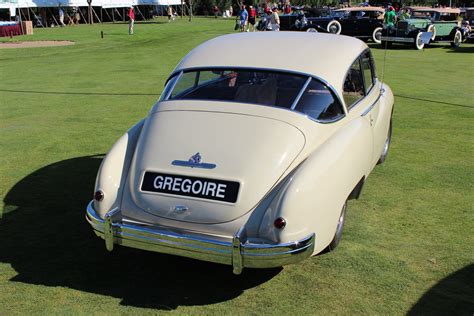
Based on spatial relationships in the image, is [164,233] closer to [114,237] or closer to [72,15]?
[114,237]

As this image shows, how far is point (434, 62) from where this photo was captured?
1658cm

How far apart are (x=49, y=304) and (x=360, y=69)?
3.62m

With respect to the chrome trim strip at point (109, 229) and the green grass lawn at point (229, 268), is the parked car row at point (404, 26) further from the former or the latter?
the chrome trim strip at point (109, 229)

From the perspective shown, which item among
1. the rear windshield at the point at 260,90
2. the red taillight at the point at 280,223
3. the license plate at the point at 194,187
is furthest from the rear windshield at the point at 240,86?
→ the red taillight at the point at 280,223

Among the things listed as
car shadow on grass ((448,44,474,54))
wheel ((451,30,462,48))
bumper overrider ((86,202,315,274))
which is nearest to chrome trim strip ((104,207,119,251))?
bumper overrider ((86,202,315,274))

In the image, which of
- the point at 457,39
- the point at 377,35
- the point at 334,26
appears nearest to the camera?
the point at 457,39

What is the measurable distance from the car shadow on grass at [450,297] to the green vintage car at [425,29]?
57.3 ft

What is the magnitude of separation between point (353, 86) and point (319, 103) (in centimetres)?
86

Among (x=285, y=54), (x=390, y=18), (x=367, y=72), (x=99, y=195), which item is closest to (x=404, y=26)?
(x=390, y=18)

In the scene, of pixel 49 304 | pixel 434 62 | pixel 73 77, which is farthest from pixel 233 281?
pixel 434 62

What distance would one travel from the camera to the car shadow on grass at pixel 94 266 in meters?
3.56

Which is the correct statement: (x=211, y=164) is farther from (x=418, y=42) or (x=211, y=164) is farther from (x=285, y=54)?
(x=418, y=42)

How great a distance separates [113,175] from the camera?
12.5 ft

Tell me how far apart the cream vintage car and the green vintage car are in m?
16.7
